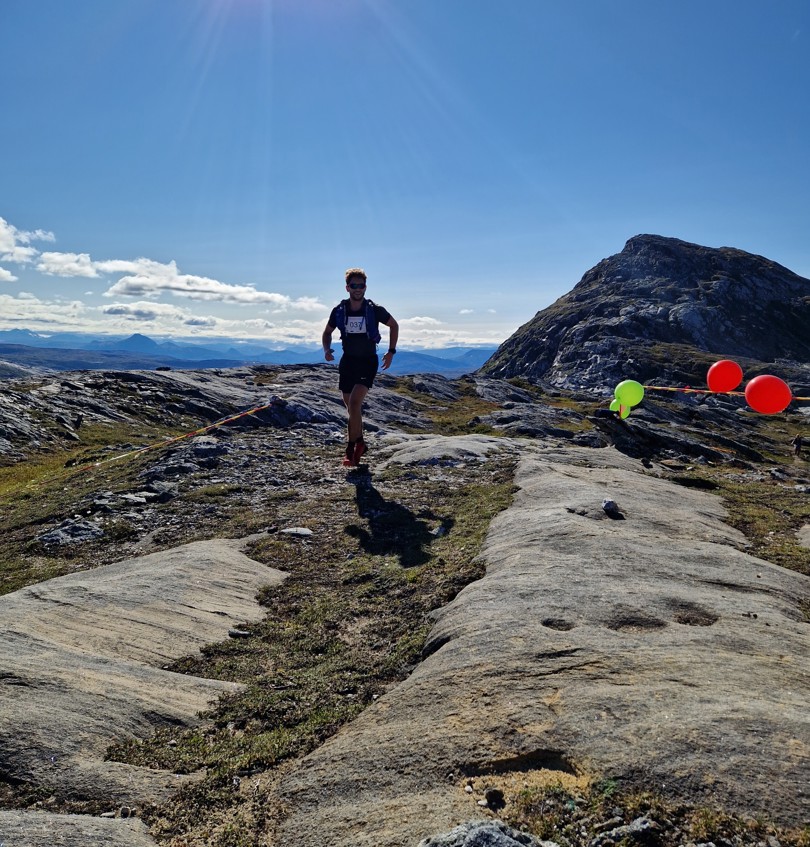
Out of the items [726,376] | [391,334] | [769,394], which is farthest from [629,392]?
[391,334]

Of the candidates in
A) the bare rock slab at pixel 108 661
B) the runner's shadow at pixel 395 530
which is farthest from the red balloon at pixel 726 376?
the bare rock slab at pixel 108 661

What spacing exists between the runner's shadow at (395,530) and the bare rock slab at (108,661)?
8.06 ft

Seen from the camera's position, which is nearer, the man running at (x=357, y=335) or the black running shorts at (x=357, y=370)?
the man running at (x=357, y=335)

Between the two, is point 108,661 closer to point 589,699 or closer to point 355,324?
point 589,699

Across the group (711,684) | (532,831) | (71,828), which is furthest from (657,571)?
(71,828)

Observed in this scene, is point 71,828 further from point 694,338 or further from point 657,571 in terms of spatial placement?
point 694,338

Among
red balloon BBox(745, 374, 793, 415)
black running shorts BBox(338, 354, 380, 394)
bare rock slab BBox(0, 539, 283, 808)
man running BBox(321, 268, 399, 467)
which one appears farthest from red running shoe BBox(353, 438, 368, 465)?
red balloon BBox(745, 374, 793, 415)

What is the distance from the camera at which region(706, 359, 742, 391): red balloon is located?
2366 cm

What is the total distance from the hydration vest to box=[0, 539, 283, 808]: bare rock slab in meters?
8.60

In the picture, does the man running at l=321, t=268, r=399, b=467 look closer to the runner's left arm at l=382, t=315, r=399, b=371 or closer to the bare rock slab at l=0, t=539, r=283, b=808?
the runner's left arm at l=382, t=315, r=399, b=371

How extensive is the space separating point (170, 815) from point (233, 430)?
21025mm

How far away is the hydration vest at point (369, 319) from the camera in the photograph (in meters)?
16.6

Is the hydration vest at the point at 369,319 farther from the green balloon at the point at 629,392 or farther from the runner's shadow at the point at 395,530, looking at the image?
the green balloon at the point at 629,392

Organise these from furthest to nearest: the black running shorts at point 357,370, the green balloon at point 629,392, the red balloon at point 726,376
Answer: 1. the green balloon at point 629,392
2. the red balloon at point 726,376
3. the black running shorts at point 357,370
